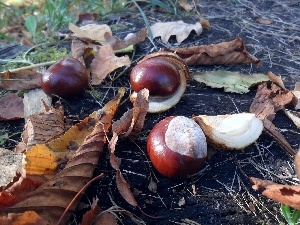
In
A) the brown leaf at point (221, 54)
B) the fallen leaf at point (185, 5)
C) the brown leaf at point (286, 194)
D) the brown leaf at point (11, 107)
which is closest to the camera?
the brown leaf at point (286, 194)

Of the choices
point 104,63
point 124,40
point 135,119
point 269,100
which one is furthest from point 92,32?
point 269,100

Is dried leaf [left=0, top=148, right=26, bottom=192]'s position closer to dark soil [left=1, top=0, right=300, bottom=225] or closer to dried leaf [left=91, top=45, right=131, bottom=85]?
dark soil [left=1, top=0, right=300, bottom=225]

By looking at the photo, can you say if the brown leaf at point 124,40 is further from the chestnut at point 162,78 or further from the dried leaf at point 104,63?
the chestnut at point 162,78

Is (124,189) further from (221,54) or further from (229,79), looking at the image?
(221,54)

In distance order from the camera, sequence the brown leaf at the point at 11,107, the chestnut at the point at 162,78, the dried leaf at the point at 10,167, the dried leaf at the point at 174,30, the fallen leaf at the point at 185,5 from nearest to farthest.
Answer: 1. the dried leaf at the point at 10,167
2. the chestnut at the point at 162,78
3. the brown leaf at the point at 11,107
4. the dried leaf at the point at 174,30
5. the fallen leaf at the point at 185,5

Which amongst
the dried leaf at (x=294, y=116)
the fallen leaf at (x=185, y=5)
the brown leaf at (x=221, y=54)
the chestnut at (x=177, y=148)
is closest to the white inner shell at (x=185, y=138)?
the chestnut at (x=177, y=148)

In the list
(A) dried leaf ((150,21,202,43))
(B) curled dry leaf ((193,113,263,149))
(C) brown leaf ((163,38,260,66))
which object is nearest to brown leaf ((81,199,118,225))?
(B) curled dry leaf ((193,113,263,149))
